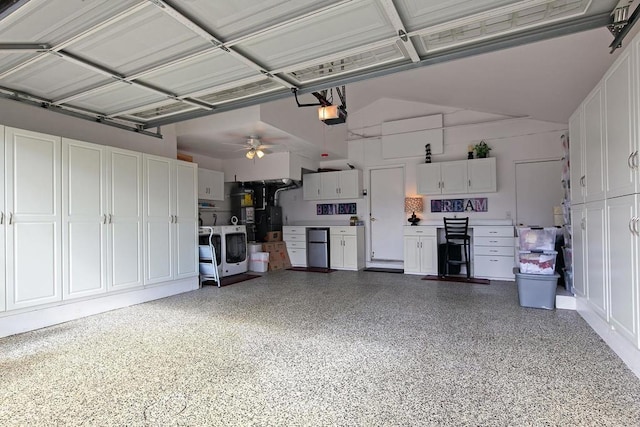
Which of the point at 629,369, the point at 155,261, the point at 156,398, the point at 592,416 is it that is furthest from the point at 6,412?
the point at 629,369

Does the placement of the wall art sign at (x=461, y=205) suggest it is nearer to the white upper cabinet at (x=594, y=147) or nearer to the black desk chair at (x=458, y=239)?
the black desk chair at (x=458, y=239)

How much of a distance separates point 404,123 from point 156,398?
652cm

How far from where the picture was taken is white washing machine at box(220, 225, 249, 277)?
612 centimetres

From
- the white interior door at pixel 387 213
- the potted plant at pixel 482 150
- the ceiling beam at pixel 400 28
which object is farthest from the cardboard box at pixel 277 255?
the ceiling beam at pixel 400 28

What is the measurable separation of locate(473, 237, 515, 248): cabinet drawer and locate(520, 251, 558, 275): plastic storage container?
5.73 feet

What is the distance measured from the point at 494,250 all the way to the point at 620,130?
12.3 feet

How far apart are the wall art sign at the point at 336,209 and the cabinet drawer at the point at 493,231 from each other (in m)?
2.64

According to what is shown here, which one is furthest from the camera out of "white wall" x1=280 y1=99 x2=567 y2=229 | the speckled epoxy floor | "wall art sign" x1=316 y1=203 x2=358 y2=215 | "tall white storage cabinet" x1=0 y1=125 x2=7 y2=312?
"wall art sign" x1=316 y1=203 x2=358 y2=215

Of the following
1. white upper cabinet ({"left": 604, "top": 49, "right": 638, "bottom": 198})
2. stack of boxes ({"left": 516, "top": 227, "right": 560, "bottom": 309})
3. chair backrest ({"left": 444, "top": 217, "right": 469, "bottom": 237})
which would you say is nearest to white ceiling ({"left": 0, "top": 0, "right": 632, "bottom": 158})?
white upper cabinet ({"left": 604, "top": 49, "right": 638, "bottom": 198})

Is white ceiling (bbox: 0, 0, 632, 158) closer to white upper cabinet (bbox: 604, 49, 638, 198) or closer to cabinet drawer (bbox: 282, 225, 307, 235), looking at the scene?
white upper cabinet (bbox: 604, 49, 638, 198)

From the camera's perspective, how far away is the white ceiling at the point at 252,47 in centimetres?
204

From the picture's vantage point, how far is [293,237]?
7.65 metres

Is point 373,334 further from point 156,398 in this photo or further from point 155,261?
point 155,261

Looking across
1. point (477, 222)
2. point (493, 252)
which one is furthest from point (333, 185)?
point (493, 252)
